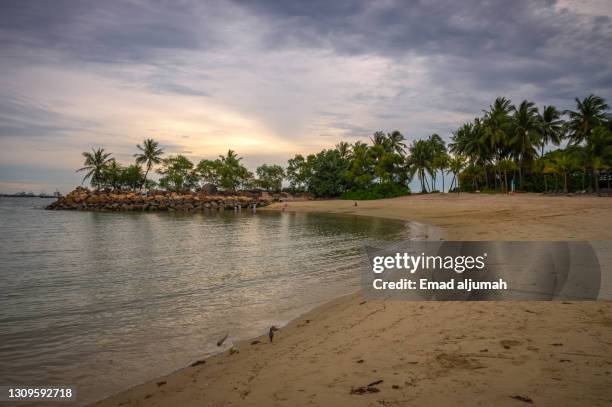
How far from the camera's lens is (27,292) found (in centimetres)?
1112

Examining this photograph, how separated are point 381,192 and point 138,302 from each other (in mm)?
69738

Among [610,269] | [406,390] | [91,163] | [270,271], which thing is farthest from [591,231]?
[91,163]

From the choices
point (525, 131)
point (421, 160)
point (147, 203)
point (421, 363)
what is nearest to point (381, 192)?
point (421, 160)

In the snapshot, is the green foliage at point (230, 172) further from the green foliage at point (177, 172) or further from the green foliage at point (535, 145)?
the green foliage at point (535, 145)

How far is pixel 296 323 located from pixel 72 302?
694 cm

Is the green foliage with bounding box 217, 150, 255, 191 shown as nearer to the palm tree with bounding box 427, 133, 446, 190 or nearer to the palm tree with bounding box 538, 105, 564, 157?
the palm tree with bounding box 427, 133, 446, 190

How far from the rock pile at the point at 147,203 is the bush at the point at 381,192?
880 inches

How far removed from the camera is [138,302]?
9969mm

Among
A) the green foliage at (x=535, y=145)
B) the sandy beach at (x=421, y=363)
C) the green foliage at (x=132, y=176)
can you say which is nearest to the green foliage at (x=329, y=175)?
the green foliage at (x=535, y=145)

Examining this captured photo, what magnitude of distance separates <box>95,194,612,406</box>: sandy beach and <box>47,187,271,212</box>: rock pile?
68806mm

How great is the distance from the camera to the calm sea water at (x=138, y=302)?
6230 millimetres

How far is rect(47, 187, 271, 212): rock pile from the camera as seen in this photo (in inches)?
2827

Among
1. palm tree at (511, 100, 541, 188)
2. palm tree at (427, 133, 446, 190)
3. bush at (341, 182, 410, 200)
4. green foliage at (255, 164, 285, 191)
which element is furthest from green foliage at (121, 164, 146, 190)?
palm tree at (511, 100, 541, 188)

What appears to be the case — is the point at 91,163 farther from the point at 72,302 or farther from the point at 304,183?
the point at 72,302
